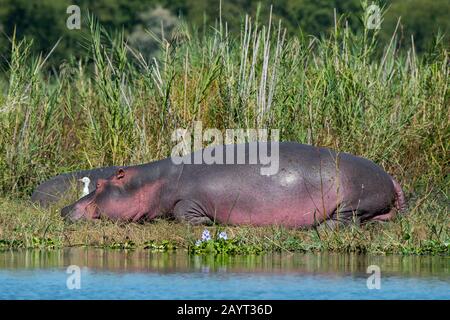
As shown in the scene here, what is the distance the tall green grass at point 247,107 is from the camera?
11.3 meters

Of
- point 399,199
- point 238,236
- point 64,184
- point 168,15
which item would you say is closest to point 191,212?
point 238,236

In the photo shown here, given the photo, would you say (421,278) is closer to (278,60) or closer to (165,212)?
(165,212)

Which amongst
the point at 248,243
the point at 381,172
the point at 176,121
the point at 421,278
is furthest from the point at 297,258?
the point at 176,121

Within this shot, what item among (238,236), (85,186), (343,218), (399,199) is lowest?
(238,236)

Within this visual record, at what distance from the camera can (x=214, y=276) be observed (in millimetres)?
7395

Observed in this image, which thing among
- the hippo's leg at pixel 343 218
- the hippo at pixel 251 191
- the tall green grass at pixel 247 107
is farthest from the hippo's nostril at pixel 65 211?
the hippo's leg at pixel 343 218

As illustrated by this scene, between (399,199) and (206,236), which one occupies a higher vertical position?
(399,199)

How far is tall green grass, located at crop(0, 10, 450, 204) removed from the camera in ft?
37.1

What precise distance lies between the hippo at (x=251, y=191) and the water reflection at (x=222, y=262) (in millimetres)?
1091

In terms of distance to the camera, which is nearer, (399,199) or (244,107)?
(399,199)

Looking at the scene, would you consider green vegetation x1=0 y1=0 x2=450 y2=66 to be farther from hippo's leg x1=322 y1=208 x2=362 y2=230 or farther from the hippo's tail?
hippo's leg x1=322 y1=208 x2=362 y2=230

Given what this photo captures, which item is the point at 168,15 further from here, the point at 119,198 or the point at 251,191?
the point at 251,191

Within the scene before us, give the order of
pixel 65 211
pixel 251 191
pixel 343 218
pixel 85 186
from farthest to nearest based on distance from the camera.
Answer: pixel 85 186 → pixel 65 211 → pixel 251 191 → pixel 343 218

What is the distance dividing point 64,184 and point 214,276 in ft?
13.1
